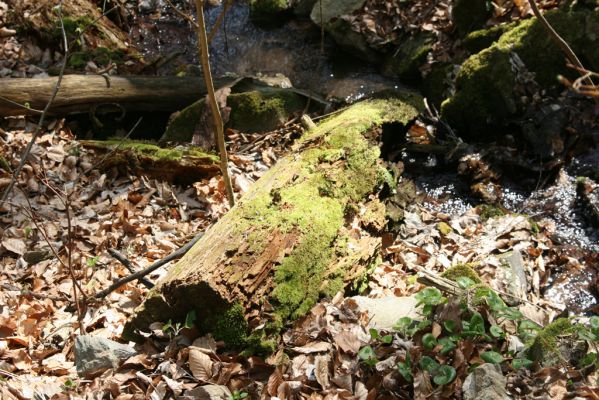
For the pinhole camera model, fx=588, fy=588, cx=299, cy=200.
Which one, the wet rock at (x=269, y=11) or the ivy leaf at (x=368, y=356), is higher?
the wet rock at (x=269, y=11)

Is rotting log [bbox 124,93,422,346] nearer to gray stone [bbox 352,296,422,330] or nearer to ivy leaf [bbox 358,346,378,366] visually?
gray stone [bbox 352,296,422,330]

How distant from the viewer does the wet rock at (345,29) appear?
29.6 feet

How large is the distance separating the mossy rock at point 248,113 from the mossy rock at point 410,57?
216 centimetres

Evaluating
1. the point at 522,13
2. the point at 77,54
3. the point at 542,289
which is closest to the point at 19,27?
the point at 77,54

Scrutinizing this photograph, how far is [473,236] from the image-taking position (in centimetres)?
570

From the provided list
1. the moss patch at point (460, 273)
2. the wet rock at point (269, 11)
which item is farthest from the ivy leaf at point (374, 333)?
the wet rock at point (269, 11)

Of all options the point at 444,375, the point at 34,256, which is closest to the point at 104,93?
the point at 34,256

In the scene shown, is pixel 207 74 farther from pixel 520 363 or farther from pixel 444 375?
pixel 520 363

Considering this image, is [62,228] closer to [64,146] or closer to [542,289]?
[64,146]

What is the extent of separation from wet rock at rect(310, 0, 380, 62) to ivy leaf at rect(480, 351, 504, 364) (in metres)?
6.51

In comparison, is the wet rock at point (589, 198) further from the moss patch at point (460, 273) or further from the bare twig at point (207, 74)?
the bare twig at point (207, 74)

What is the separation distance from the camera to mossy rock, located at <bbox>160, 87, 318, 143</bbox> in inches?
270

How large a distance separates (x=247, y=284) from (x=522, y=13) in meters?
6.05

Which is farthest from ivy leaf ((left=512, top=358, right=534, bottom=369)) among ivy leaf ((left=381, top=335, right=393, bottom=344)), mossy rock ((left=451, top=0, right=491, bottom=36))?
mossy rock ((left=451, top=0, right=491, bottom=36))
